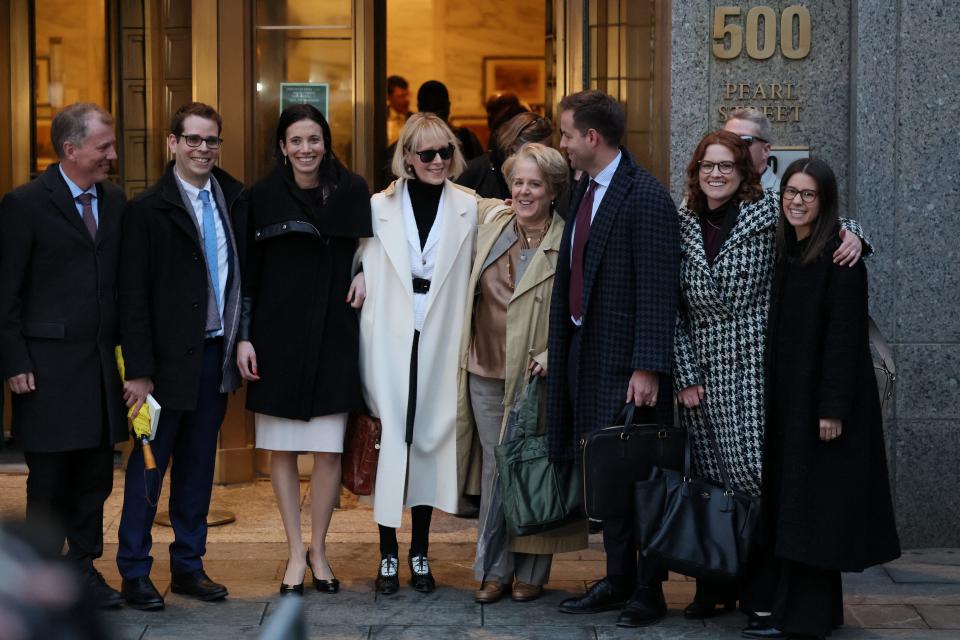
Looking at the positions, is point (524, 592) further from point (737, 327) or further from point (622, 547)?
point (737, 327)

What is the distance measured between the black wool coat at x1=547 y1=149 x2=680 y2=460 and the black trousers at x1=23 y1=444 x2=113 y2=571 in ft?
6.06

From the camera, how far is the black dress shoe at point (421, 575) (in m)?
6.01

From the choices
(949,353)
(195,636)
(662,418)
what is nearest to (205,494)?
(195,636)

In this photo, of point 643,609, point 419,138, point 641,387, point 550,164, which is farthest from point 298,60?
point 643,609

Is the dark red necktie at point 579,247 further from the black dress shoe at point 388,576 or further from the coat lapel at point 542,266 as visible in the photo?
the black dress shoe at point 388,576

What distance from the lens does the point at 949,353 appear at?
22.6 ft

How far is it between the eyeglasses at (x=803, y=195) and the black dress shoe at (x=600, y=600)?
170 cm

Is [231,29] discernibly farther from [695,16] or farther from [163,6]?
[695,16]

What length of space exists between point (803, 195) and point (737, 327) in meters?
0.56

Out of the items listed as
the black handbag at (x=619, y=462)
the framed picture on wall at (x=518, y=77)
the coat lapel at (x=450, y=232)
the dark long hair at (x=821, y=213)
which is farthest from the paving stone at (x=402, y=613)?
the framed picture on wall at (x=518, y=77)

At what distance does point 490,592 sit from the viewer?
5.89 meters

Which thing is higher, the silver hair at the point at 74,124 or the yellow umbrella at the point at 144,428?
the silver hair at the point at 74,124

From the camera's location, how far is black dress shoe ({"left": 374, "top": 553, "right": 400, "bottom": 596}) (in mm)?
5980

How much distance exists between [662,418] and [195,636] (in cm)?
202
